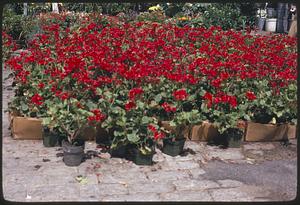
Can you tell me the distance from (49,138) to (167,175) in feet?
5.33

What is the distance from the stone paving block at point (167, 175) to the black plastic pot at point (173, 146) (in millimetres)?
422

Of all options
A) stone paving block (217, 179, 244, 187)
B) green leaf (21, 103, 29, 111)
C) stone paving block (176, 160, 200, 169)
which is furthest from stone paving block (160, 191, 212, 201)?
green leaf (21, 103, 29, 111)

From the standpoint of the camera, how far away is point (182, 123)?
205 inches

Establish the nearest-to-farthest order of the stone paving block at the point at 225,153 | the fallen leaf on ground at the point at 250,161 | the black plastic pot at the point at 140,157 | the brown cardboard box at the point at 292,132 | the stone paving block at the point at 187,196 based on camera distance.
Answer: the stone paving block at the point at 187,196 < the black plastic pot at the point at 140,157 < the fallen leaf on ground at the point at 250,161 < the stone paving block at the point at 225,153 < the brown cardboard box at the point at 292,132

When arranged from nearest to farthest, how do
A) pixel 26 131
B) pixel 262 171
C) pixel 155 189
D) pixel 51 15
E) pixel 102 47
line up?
pixel 155 189
pixel 262 171
pixel 26 131
pixel 102 47
pixel 51 15

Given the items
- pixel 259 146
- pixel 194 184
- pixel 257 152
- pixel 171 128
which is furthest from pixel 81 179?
pixel 259 146

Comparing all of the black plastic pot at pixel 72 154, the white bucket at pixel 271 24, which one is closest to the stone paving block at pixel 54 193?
the black plastic pot at pixel 72 154

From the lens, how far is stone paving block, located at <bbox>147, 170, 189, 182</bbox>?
15.7 feet

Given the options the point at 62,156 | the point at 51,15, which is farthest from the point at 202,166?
the point at 51,15

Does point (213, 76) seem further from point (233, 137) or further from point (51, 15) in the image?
point (51, 15)

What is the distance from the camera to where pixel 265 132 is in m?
6.02

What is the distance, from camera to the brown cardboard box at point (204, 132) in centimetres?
587

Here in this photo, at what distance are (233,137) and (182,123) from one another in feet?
3.06

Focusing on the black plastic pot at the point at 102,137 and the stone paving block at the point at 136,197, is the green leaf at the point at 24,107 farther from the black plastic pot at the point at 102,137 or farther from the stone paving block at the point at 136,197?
the stone paving block at the point at 136,197
